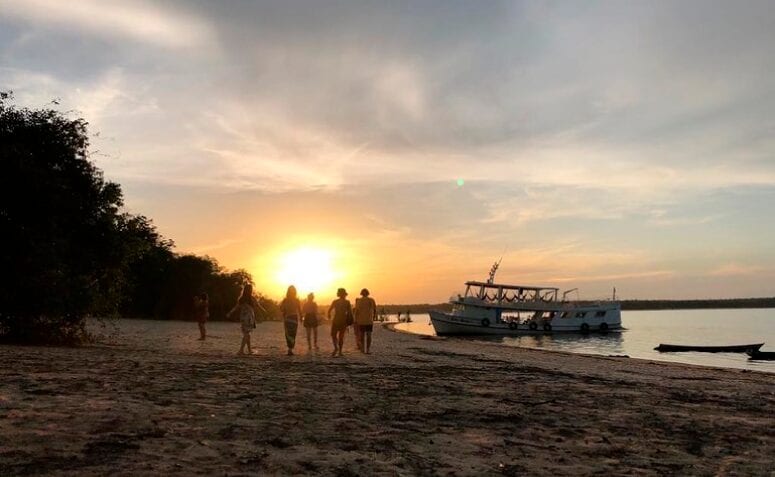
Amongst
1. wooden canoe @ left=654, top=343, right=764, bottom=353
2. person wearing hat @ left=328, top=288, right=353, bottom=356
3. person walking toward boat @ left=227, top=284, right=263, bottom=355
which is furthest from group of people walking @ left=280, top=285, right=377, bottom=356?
wooden canoe @ left=654, top=343, right=764, bottom=353

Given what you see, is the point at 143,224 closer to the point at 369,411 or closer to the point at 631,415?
the point at 369,411

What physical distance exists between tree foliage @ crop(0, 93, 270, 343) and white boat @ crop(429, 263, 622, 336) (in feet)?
156

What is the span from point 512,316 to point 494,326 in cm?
381

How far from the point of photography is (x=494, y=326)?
64062 mm

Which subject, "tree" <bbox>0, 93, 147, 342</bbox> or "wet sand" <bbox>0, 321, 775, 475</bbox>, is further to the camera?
"tree" <bbox>0, 93, 147, 342</bbox>

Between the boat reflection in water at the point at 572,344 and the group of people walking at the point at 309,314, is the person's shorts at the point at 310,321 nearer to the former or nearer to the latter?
the group of people walking at the point at 309,314

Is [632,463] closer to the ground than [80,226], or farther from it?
closer to the ground

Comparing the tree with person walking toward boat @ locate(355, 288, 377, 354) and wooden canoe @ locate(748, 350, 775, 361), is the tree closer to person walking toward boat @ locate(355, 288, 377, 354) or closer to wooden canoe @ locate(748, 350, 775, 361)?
person walking toward boat @ locate(355, 288, 377, 354)

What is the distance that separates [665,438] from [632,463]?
5.13ft

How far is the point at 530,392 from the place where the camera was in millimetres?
10453

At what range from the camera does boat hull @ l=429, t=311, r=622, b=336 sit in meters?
63.9

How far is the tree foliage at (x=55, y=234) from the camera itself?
16047mm

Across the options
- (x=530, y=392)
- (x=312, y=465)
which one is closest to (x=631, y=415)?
(x=530, y=392)

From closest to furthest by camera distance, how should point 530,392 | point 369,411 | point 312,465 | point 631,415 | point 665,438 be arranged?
1. point 312,465
2. point 665,438
3. point 369,411
4. point 631,415
5. point 530,392
